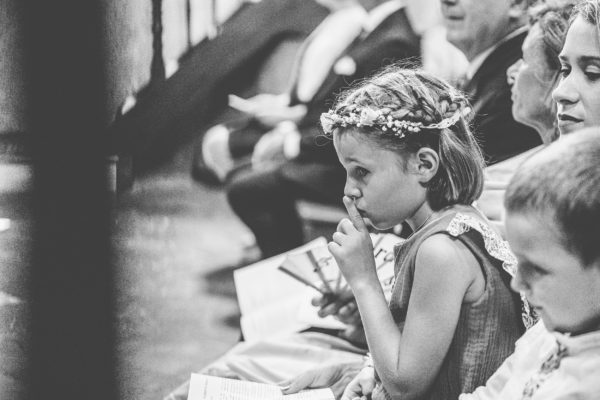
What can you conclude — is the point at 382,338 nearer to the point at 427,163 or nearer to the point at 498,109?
the point at 427,163

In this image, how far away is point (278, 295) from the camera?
7.47 feet

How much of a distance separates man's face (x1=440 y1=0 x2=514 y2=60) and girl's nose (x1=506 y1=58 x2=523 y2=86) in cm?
10

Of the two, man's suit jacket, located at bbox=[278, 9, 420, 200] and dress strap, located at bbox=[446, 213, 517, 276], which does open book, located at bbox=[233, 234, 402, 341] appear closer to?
man's suit jacket, located at bbox=[278, 9, 420, 200]

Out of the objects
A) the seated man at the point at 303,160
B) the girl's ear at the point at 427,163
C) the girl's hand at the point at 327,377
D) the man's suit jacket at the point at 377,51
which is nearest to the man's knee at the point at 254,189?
the seated man at the point at 303,160

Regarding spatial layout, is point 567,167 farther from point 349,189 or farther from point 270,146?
point 270,146

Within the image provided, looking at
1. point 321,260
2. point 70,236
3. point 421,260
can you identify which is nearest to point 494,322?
point 421,260

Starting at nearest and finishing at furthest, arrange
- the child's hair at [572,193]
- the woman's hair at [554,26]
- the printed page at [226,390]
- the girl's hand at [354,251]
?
the child's hair at [572,193] → the girl's hand at [354,251] → the printed page at [226,390] → the woman's hair at [554,26]

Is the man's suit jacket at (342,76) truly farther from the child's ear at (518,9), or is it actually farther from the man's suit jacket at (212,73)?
the child's ear at (518,9)

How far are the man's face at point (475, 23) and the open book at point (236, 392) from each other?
→ 1188mm

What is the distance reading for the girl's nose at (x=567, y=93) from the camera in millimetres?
1223

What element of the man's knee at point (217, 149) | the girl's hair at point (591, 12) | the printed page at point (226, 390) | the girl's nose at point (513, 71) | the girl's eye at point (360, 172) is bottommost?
the printed page at point (226, 390)

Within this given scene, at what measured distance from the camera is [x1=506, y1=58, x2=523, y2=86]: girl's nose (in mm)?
2109

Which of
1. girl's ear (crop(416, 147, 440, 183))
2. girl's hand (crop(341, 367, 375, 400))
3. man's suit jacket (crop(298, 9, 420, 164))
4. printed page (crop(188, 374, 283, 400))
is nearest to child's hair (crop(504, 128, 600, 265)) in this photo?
girl's ear (crop(416, 147, 440, 183))

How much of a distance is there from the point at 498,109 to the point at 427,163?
0.90 metres
